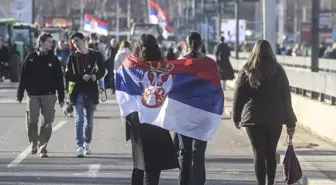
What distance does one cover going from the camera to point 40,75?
13281 millimetres

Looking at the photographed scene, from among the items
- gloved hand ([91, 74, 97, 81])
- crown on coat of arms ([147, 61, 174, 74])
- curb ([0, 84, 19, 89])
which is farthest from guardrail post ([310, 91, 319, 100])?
curb ([0, 84, 19, 89])

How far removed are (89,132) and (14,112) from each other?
28.4 ft

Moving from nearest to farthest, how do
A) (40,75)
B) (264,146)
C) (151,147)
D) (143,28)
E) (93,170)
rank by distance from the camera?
(151,147) < (264,146) < (93,170) < (40,75) < (143,28)

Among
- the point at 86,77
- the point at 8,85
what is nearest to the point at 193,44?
the point at 86,77

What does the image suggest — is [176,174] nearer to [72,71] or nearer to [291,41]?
[72,71]

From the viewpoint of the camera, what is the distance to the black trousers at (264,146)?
32.4 feet

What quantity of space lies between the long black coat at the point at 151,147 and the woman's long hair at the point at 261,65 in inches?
56.8

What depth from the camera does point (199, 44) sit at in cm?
966

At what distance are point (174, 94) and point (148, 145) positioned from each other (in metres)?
0.76

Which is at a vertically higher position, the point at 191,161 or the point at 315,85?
the point at 315,85

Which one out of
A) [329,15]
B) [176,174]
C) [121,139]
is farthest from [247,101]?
[329,15]

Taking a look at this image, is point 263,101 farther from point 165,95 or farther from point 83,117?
point 83,117

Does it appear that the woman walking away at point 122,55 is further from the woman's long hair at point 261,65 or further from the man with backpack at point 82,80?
the woman's long hair at point 261,65

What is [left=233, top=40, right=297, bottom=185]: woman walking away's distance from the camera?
978cm
